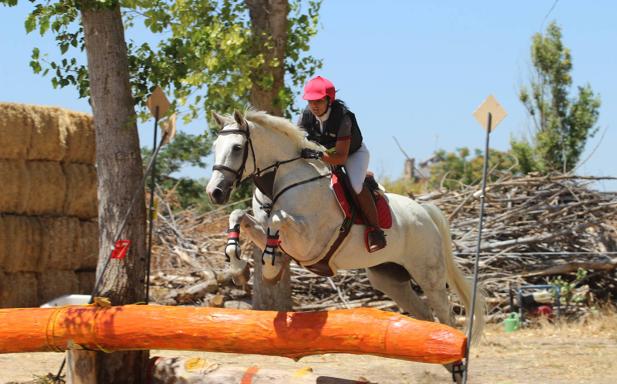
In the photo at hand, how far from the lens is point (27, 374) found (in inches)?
340

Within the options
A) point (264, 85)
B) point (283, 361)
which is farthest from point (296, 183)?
point (264, 85)

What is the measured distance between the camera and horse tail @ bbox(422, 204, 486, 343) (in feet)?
27.0

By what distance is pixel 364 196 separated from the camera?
7.13 metres

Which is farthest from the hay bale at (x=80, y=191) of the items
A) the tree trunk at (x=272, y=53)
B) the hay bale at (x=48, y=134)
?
the tree trunk at (x=272, y=53)

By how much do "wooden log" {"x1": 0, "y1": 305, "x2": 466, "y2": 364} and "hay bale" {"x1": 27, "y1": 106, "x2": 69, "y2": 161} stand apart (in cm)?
587

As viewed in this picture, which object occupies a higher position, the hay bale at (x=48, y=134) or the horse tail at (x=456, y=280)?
the hay bale at (x=48, y=134)

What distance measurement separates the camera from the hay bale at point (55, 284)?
12672 millimetres

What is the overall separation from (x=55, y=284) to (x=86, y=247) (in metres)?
0.69

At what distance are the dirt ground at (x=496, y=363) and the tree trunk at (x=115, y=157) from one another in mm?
1065

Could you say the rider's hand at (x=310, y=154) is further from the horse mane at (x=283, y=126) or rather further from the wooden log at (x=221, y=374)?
the wooden log at (x=221, y=374)

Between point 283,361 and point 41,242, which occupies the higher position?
point 41,242

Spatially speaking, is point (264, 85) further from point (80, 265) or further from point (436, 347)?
point (436, 347)

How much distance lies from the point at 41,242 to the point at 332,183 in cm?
683

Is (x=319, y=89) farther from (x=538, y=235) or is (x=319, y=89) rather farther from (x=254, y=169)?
(x=538, y=235)
